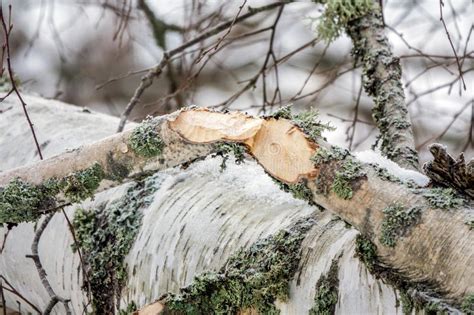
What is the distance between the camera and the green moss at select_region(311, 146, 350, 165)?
842 millimetres

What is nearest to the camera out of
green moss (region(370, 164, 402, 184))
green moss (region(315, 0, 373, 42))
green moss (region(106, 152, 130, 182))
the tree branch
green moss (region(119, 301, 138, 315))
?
green moss (region(370, 164, 402, 184))

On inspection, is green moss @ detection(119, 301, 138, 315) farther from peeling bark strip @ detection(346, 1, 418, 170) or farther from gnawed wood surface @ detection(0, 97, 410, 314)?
peeling bark strip @ detection(346, 1, 418, 170)

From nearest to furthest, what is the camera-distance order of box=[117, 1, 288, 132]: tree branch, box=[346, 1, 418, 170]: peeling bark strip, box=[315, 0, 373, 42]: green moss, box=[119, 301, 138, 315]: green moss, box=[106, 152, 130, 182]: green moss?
box=[106, 152, 130, 182]: green moss → box=[119, 301, 138, 315]: green moss → box=[346, 1, 418, 170]: peeling bark strip → box=[117, 1, 288, 132]: tree branch → box=[315, 0, 373, 42]: green moss

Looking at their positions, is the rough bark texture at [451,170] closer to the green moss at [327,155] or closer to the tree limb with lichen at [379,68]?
the green moss at [327,155]

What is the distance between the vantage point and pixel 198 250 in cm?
104

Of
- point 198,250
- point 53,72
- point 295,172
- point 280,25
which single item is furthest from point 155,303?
point 53,72

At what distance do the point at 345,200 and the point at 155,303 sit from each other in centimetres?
29

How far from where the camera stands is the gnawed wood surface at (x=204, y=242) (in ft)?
2.89

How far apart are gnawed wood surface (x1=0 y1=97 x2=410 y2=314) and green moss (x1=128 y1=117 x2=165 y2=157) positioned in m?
0.18

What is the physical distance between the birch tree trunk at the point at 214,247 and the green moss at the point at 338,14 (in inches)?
23.5

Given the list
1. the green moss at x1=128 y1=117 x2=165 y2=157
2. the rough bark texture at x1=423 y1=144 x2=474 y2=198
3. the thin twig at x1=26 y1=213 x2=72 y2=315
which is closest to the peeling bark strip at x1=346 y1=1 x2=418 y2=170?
the rough bark texture at x1=423 y1=144 x2=474 y2=198

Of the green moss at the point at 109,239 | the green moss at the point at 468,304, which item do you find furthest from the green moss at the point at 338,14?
the green moss at the point at 468,304

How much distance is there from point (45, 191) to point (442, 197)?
52cm

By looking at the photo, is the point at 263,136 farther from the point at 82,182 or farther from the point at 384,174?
A: the point at 82,182
